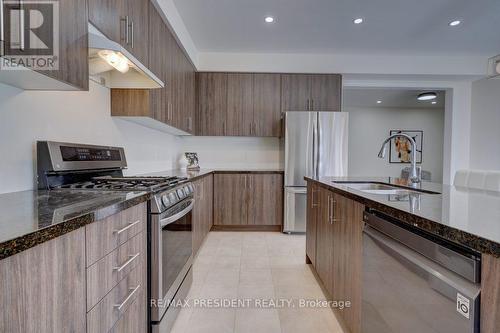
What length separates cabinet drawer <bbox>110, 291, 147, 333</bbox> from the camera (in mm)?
1155

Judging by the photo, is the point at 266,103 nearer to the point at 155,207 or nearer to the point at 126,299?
the point at 155,207

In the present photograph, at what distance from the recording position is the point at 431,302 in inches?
33.5

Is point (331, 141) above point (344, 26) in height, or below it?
below

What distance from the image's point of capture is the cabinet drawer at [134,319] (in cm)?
116

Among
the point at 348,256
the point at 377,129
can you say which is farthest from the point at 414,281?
the point at 377,129

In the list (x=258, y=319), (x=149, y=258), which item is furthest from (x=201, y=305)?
(x=149, y=258)

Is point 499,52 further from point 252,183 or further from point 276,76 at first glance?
point 252,183

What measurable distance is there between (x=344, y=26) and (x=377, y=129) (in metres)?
4.93

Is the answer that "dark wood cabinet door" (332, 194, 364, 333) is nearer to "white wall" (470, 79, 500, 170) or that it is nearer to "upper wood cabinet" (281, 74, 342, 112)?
"upper wood cabinet" (281, 74, 342, 112)

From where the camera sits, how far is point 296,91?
4.31 m

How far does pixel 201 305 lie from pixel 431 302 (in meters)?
1.61

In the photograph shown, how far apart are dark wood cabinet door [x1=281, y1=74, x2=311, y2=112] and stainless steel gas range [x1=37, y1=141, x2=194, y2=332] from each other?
108 inches

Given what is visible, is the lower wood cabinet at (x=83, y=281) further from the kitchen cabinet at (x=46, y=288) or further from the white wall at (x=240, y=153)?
the white wall at (x=240, y=153)

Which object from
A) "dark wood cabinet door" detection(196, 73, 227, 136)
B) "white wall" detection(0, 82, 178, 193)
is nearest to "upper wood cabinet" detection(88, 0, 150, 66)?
"white wall" detection(0, 82, 178, 193)
